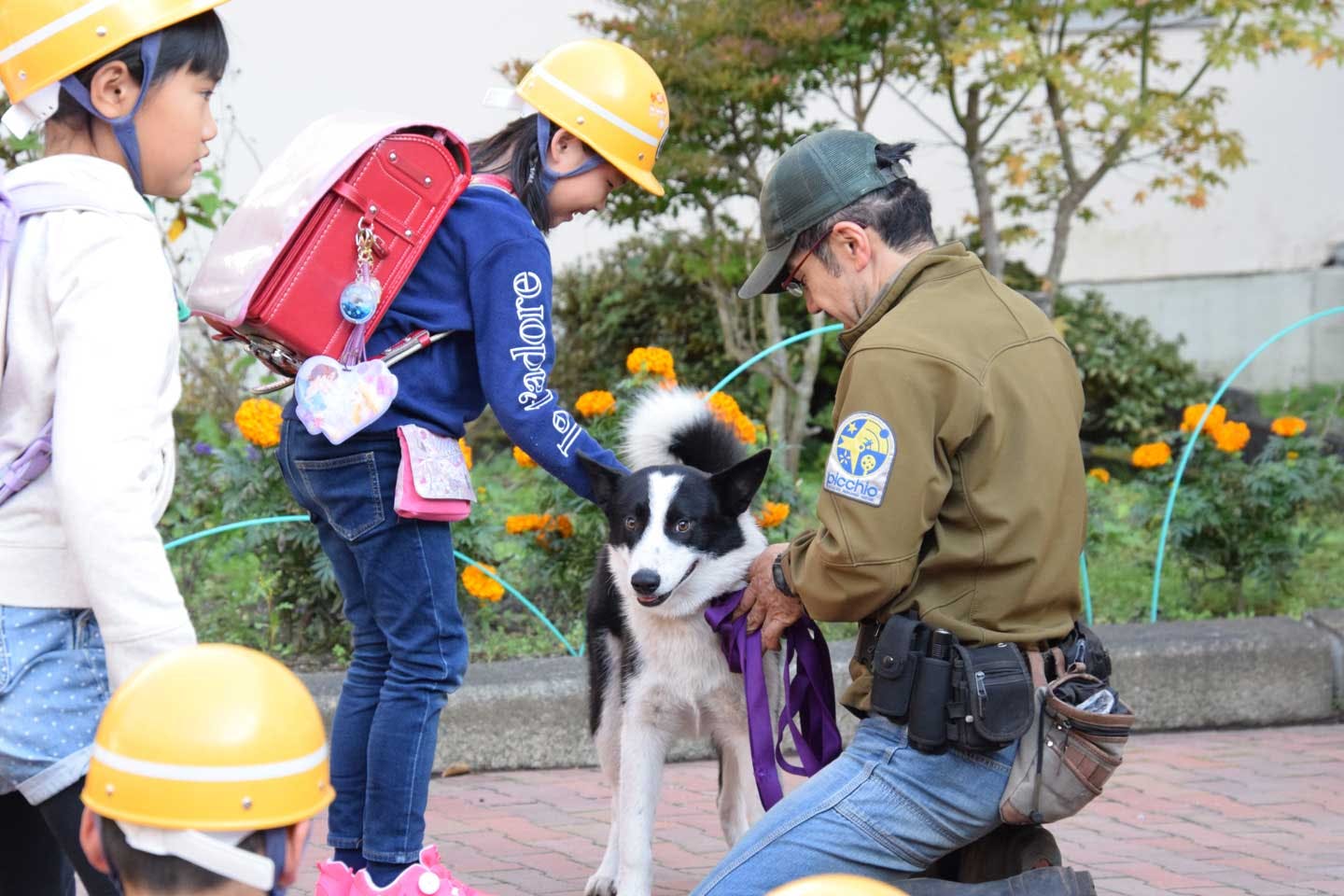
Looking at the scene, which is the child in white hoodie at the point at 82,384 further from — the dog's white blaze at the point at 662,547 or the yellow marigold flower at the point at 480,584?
the yellow marigold flower at the point at 480,584

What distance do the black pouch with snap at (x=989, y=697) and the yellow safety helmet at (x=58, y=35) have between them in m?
1.66

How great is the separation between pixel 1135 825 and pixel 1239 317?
7.08m

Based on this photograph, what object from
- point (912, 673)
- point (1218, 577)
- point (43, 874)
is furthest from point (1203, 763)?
point (43, 874)

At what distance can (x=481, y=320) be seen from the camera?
3174 millimetres

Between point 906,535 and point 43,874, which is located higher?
point 906,535

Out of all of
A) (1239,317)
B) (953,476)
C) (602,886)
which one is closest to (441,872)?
(602,886)

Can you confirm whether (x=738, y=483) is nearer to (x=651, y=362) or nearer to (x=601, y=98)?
(x=601, y=98)

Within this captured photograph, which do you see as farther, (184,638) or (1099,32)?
(1099,32)

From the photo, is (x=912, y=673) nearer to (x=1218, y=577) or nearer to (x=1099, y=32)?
(x=1218, y=577)

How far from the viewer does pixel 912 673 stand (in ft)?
8.61

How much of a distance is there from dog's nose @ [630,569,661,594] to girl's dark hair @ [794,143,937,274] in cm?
99

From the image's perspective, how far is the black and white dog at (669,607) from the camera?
144 inches

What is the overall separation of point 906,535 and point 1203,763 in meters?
3.17

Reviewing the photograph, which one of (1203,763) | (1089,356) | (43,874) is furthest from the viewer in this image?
(1089,356)
